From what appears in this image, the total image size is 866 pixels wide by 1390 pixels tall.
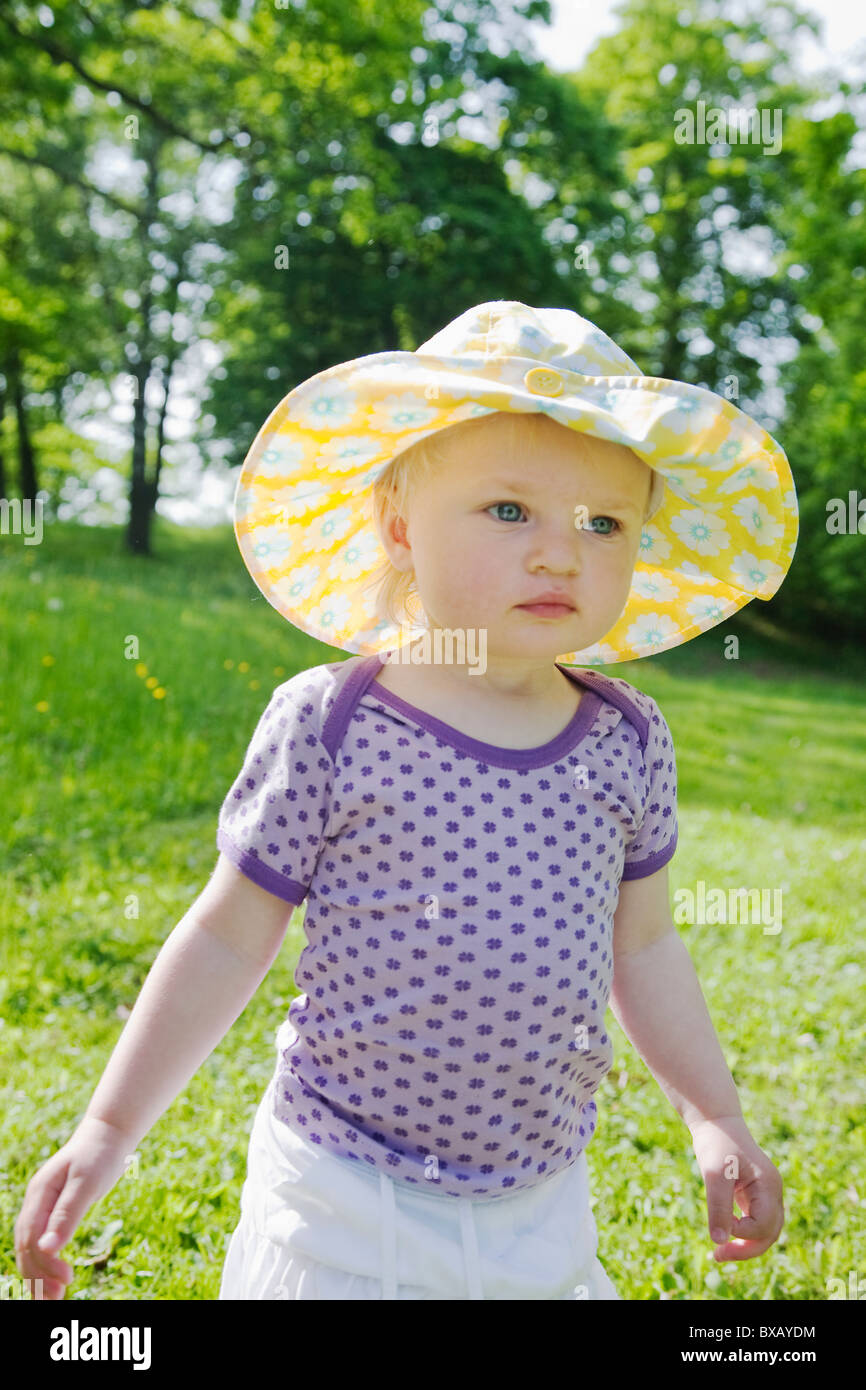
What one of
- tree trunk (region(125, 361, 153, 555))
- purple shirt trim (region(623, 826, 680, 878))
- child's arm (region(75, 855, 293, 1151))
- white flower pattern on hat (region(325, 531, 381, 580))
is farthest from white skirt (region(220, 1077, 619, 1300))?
tree trunk (region(125, 361, 153, 555))

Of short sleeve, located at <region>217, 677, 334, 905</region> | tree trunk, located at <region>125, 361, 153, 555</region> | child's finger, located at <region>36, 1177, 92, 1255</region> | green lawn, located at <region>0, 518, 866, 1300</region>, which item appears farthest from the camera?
tree trunk, located at <region>125, 361, 153, 555</region>

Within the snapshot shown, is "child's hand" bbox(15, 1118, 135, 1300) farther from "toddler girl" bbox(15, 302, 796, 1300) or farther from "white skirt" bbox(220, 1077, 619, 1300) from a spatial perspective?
"white skirt" bbox(220, 1077, 619, 1300)

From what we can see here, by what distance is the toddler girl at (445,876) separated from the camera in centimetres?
151

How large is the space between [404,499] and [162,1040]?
84cm

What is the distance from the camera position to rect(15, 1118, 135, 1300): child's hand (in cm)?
144

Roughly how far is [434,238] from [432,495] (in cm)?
1865

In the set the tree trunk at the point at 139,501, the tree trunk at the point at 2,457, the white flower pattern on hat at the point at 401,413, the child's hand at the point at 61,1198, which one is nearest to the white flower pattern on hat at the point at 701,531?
the white flower pattern on hat at the point at 401,413

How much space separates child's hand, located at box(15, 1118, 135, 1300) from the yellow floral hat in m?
0.85

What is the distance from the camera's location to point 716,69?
25.9m

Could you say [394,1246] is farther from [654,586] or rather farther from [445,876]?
[654,586]

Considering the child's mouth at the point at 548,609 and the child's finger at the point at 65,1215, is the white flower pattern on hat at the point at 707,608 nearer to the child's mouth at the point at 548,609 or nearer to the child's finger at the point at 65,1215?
the child's mouth at the point at 548,609

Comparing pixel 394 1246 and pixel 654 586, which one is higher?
pixel 654 586

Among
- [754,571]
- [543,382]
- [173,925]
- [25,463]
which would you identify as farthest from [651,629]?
[25,463]

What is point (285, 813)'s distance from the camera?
153 centimetres
